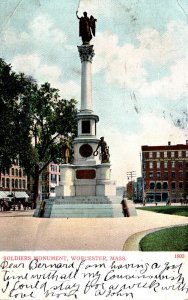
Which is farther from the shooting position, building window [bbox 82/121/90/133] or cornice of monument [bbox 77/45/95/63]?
building window [bbox 82/121/90/133]

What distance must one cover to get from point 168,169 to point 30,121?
137 ft

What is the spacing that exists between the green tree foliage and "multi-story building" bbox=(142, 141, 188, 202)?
3298cm

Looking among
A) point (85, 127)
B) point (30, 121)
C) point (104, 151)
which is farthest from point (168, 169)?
point (104, 151)

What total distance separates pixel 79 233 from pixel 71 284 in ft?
16.5

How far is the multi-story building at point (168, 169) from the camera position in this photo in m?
64.8

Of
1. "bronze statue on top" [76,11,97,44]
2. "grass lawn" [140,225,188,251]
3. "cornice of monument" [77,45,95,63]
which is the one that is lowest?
"grass lawn" [140,225,188,251]

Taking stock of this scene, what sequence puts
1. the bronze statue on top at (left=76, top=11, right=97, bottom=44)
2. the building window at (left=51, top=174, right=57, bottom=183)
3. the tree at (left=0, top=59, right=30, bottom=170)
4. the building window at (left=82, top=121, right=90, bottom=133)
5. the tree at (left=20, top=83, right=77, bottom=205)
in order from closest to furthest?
the bronze statue on top at (left=76, top=11, right=97, bottom=44) → the building window at (left=82, top=121, right=90, bottom=133) → the tree at (left=0, top=59, right=30, bottom=170) → the tree at (left=20, top=83, right=77, bottom=205) → the building window at (left=51, top=174, right=57, bottom=183)

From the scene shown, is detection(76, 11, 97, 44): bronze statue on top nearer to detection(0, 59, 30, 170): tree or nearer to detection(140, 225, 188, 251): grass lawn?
detection(0, 59, 30, 170): tree

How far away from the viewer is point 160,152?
67438 millimetres

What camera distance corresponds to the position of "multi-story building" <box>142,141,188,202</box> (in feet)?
213

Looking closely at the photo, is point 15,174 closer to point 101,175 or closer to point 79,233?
point 101,175

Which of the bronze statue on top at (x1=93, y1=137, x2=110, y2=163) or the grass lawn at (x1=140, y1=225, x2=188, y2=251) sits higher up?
the bronze statue on top at (x1=93, y1=137, x2=110, y2=163)

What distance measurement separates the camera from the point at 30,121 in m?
29.8

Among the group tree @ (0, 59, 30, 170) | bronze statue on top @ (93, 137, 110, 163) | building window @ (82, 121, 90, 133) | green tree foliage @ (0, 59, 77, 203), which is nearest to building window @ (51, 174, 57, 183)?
green tree foliage @ (0, 59, 77, 203)
